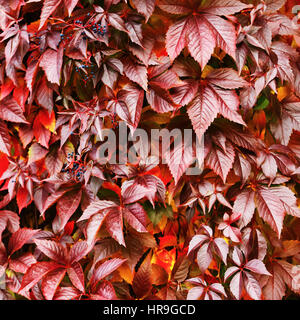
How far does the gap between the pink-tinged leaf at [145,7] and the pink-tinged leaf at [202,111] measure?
274mm

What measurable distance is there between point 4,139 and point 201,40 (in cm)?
71

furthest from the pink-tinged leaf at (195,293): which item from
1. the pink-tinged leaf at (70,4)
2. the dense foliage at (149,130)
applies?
the pink-tinged leaf at (70,4)

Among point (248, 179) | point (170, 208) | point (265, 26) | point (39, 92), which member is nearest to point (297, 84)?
point (265, 26)

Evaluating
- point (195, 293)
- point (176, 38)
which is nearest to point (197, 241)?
point (195, 293)

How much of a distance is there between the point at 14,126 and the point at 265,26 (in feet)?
2.92

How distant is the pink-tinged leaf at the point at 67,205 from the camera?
110cm

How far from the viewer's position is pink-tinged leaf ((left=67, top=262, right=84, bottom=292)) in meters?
1.04

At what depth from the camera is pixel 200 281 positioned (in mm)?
1078

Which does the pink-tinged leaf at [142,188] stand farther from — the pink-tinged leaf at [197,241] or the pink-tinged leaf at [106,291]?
the pink-tinged leaf at [106,291]

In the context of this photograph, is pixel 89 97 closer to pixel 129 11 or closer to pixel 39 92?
pixel 39 92

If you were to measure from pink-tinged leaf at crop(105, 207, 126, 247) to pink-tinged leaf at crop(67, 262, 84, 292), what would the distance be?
0.61 feet

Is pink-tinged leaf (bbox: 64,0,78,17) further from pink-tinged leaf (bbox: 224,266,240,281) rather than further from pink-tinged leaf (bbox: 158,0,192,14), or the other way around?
pink-tinged leaf (bbox: 224,266,240,281)

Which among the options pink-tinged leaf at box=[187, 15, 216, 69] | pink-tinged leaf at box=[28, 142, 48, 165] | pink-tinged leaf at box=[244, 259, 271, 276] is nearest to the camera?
pink-tinged leaf at box=[187, 15, 216, 69]

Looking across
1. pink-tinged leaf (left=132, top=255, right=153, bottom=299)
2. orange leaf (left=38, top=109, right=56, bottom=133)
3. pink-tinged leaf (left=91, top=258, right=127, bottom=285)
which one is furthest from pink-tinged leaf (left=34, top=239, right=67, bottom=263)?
orange leaf (left=38, top=109, right=56, bottom=133)
